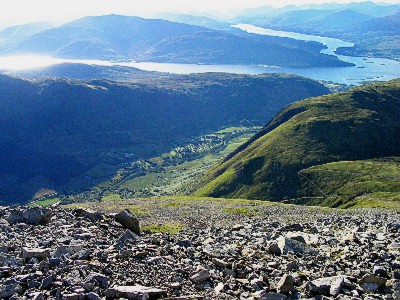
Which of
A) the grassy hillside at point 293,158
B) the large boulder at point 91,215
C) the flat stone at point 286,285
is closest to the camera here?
the flat stone at point 286,285

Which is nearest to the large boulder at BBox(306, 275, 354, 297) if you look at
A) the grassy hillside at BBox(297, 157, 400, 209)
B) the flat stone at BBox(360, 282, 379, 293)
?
the flat stone at BBox(360, 282, 379, 293)

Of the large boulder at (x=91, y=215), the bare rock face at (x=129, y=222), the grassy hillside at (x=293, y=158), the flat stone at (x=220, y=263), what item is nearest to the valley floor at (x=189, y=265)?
the flat stone at (x=220, y=263)

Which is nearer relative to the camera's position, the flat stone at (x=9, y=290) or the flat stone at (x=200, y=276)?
the flat stone at (x=9, y=290)

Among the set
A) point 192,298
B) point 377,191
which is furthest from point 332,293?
point 377,191

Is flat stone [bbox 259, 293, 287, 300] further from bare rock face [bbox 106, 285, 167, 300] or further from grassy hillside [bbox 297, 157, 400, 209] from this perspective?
grassy hillside [bbox 297, 157, 400, 209]

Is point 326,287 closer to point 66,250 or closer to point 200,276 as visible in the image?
point 200,276

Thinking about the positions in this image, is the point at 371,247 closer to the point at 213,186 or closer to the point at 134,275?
the point at 134,275

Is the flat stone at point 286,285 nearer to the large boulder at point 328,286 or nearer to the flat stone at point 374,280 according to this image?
the large boulder at point 328,286

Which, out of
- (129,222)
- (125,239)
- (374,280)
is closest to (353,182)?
(129,222)
